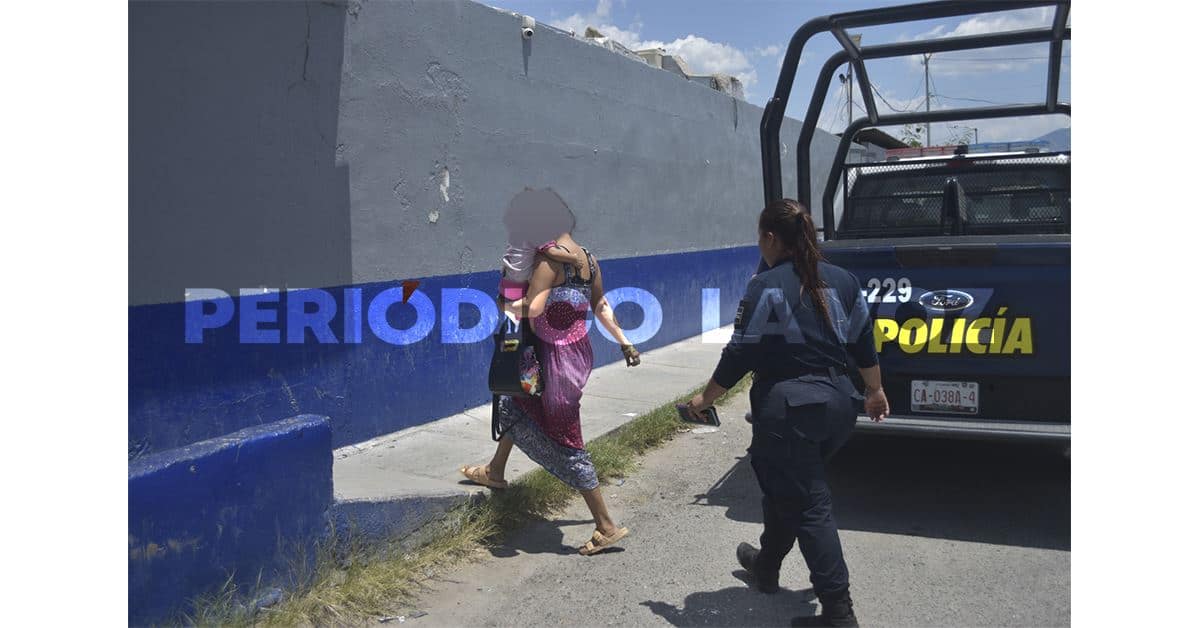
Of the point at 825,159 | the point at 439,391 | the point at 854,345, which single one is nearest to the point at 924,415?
the point at 854,345

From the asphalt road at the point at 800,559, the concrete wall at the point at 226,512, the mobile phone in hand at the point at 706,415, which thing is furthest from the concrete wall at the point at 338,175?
the mobile phone in hand at the point at 706,415

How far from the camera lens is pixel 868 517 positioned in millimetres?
5188

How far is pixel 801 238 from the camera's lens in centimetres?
380

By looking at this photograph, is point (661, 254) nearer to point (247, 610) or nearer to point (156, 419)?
point (156, 419)

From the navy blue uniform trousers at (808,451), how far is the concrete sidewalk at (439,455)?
179 centimetres

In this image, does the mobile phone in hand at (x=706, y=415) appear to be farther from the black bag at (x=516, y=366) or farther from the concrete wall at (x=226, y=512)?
the concrete wall at (x=226, y=512)

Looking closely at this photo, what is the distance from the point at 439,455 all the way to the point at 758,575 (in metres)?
Answer: 2.41

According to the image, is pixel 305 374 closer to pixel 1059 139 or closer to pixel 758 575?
pixel 758 575

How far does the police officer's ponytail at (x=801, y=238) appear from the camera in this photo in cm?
374

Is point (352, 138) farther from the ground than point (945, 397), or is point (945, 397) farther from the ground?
point (352, 138)

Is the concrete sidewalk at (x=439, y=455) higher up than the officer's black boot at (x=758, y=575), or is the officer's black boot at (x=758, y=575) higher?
the concrete sidewalk at (x=439, y=455)

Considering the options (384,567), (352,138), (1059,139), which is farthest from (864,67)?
(384,567)

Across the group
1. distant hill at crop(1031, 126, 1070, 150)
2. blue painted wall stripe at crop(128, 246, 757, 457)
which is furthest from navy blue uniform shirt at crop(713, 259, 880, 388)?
distant hill at crop(1031, 126, 1070, 150)

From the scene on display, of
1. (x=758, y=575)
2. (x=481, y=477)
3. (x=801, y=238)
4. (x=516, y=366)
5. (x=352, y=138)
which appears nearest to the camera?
(x=801, y=238)
